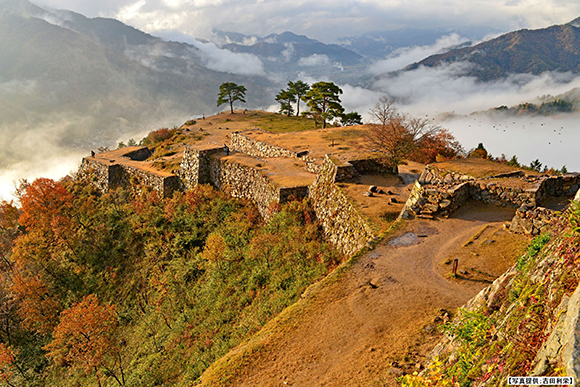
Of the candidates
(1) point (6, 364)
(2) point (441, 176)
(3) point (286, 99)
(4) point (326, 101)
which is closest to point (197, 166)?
(1) point (6, 364)

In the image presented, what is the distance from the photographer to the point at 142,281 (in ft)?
94.4

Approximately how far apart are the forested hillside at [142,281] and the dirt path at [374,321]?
13.1ft

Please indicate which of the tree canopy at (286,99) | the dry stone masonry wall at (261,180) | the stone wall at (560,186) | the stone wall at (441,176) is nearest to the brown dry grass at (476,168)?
the stone wall at (441,176)

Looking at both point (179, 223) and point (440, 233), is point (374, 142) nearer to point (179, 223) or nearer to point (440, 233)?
point (440, 233)

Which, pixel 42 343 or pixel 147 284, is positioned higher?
pixel 147 284

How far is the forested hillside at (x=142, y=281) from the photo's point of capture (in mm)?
17547

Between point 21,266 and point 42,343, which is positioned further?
point 21,266

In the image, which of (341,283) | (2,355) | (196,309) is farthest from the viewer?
(2,355)

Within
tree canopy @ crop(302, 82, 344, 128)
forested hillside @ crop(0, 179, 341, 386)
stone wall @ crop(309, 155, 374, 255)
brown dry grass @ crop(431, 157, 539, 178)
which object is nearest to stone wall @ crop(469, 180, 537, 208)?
brown dry grass @ crop(431, 157, 539, 178)

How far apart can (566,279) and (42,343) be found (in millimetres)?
36007

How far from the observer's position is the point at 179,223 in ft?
107

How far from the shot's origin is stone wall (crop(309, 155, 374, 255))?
18.2 m

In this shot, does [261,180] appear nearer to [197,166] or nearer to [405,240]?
[197,166]

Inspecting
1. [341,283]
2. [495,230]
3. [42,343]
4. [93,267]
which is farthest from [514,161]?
[42,343]
